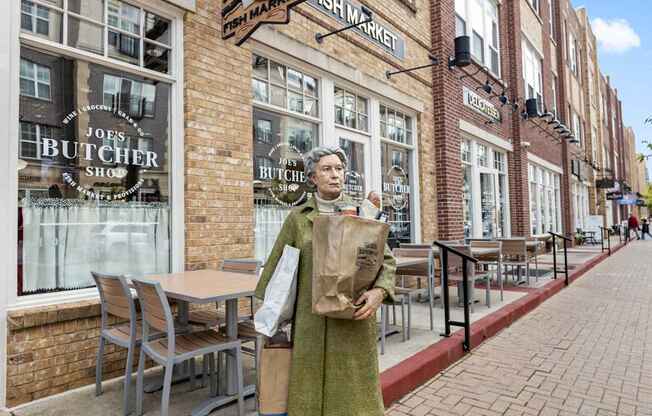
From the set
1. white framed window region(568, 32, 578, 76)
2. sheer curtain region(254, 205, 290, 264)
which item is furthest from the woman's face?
white framed window region(568, 32, 578, 76)

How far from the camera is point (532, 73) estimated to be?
1479 cm

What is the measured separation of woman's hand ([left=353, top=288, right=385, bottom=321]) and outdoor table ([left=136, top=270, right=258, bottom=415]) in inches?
45.1

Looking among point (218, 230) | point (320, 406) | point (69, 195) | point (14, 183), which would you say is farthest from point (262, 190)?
point (320, 406)

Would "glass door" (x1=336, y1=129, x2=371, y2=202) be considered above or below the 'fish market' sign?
below

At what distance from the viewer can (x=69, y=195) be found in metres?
3.49

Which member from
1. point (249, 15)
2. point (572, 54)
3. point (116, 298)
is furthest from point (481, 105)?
point (572, 54)

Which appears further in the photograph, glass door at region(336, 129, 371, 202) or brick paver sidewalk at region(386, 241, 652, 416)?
glass door at region(336, 129, 371, 202)

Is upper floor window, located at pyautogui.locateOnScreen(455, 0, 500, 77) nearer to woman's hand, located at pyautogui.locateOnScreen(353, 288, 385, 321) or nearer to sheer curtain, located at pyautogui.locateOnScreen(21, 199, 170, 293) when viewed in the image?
sheer curtain, located at pyautogui.locateOnScreen(21, 199, 170, 293)

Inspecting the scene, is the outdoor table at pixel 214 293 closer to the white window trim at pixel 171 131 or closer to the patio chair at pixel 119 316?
the patio chair at pixel 119 316

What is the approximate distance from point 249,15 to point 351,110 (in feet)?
9.35

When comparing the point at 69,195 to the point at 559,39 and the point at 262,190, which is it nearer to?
the point at 262,190

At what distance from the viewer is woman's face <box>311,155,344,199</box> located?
2.08 metres

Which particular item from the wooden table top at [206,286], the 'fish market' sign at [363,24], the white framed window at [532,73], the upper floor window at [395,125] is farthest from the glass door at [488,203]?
the wooden table top at [206,286]

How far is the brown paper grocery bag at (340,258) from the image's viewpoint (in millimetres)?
1716
